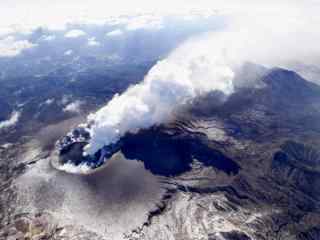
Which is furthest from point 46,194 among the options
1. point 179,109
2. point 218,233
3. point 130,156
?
point 179,109

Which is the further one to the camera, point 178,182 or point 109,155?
point 109,155

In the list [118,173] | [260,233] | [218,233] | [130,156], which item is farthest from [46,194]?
[260,233]

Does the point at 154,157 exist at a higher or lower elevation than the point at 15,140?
higher

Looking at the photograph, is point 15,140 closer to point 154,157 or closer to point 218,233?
point 154,157

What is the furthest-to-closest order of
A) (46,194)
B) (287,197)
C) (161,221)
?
(287,197) < (46,194) < (161,221)

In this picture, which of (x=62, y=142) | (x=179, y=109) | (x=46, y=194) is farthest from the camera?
(x=179, y=109)

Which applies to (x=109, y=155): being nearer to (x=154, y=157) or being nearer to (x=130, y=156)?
(x=130, y=156)
